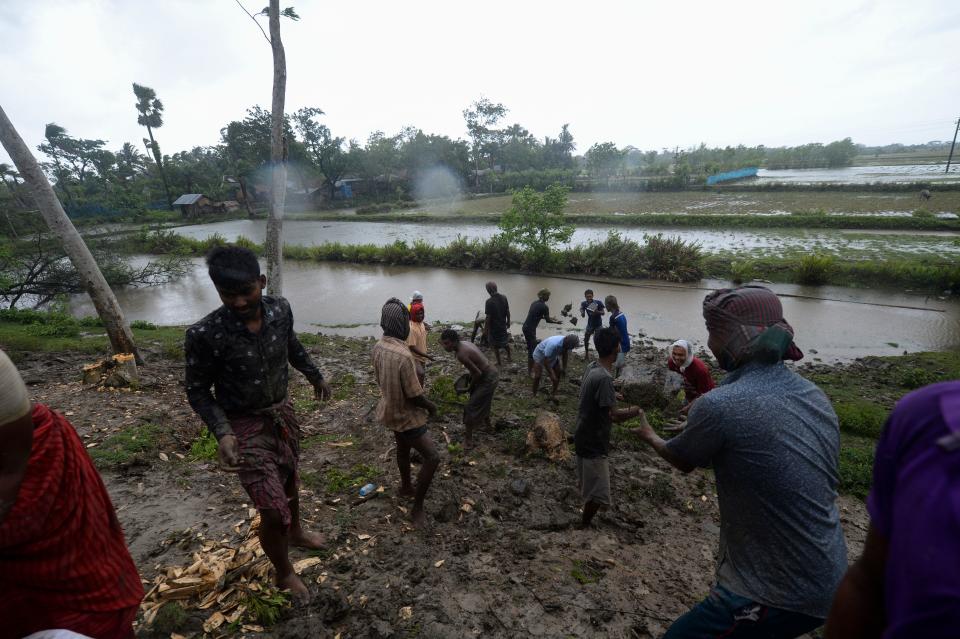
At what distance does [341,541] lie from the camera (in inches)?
133

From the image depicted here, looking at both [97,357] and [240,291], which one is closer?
[240,291]

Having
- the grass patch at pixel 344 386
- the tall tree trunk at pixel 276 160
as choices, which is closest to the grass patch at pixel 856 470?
the grass patch at pixel 344 386

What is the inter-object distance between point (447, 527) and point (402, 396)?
1.20 m

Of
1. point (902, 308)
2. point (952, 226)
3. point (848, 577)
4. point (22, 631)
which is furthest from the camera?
point (952, 226)

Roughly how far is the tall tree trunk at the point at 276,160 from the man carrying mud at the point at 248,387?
547 centimetres

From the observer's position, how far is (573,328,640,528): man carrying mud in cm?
354

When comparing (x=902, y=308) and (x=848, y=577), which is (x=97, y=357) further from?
(x=902, y=308)

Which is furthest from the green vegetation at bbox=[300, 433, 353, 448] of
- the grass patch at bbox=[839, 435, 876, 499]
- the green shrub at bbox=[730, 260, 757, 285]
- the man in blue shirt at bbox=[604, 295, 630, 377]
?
the green shrub at bbox=[730, 260, 757, 285]

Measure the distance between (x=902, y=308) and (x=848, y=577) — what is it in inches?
636

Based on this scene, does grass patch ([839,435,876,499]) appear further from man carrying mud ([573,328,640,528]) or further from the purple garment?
the purple garment

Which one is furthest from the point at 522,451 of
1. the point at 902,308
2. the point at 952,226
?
the point at 952,226

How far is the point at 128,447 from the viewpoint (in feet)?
15.4

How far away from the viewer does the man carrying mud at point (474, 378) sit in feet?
16.2

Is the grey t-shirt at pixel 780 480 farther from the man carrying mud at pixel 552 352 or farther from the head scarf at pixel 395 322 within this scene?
the man carrying mud at pixel 552 352
